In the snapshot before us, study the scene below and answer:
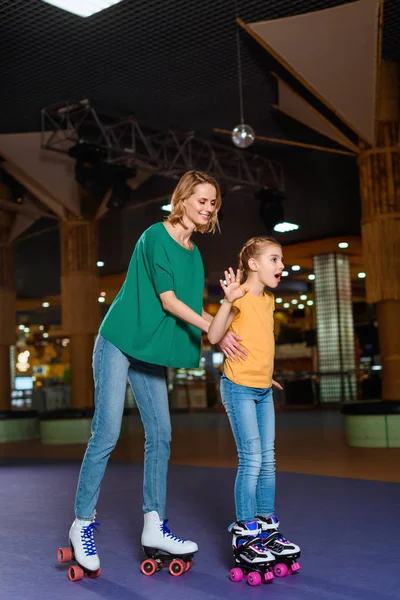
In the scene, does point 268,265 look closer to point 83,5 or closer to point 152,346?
point 152,346

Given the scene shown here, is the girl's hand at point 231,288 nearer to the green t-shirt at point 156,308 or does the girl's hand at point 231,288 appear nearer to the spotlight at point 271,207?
the green t-shirt at point 156,308

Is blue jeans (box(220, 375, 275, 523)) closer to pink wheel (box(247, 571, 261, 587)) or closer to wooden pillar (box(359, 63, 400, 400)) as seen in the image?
pink wheel (box(247, 571, 261, 587))

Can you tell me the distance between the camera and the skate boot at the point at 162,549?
2.71m

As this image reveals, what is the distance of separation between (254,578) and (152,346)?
2.82ft

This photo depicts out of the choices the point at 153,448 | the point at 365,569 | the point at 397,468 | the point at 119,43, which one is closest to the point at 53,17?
the point at 119,43

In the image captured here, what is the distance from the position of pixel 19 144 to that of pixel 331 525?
8.26 metres

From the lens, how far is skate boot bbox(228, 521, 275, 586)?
8.34 ft

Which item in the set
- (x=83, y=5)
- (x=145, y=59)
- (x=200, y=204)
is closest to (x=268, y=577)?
(x=200, y=204)

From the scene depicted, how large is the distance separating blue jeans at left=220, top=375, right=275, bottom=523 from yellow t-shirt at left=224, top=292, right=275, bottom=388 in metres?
0.04

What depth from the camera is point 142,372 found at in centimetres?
282

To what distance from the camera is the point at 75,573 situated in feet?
8.66

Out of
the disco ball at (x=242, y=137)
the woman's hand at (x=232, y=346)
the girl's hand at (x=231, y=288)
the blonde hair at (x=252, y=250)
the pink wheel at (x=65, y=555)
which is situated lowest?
the pink wheel at (x=65, y=555)

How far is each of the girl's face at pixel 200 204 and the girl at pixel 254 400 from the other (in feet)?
0.79

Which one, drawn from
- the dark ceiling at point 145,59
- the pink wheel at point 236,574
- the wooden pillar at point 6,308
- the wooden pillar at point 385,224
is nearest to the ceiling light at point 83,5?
the dark ceiling at point 145,59
